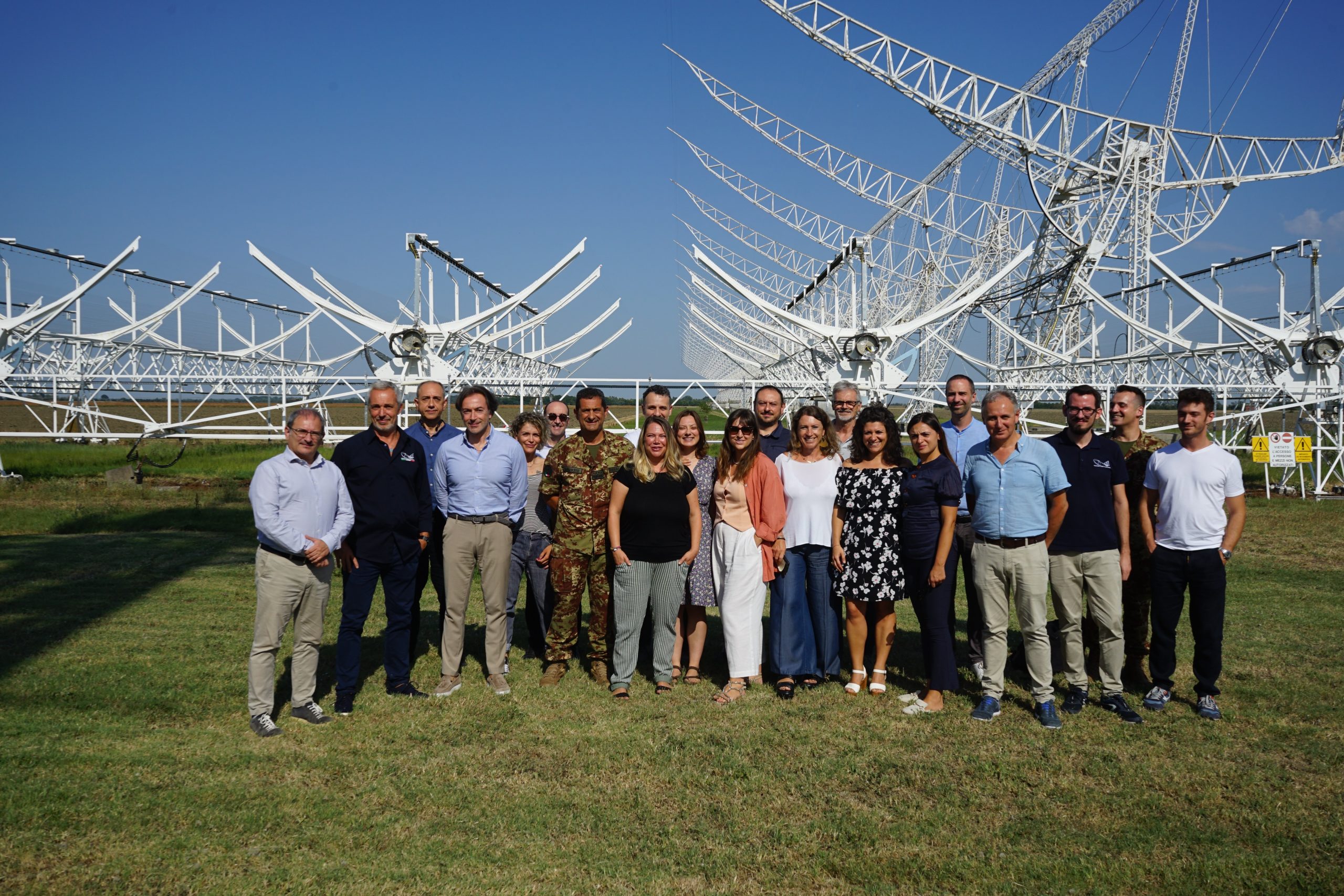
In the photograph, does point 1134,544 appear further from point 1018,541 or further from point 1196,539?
point 1018,541

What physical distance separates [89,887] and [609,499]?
3612 mm

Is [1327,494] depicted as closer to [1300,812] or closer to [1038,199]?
[1038,199]

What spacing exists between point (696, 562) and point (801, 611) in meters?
0.83

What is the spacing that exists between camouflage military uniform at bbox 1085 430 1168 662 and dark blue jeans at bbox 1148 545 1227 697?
39cm

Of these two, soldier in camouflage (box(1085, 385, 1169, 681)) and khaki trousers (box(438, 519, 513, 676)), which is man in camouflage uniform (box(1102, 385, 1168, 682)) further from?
khaki trousers (box(438, 519, 513, 676))

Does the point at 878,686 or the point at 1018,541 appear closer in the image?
the point at 1018,541

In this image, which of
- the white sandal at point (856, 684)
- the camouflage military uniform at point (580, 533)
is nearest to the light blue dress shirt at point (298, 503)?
the camouflage military uniform at point (580, 533)

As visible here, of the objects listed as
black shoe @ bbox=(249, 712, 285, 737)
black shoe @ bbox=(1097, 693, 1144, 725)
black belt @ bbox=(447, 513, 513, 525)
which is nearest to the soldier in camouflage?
black shoe @ bbox=(1097, 693, 1144, 725)

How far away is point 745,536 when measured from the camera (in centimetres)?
584

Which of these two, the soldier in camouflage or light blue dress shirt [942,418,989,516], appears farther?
light blue dress shirt [942,418,989,516]

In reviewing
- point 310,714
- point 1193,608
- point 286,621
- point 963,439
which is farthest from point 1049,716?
point 286,621

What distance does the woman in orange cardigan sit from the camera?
5836 millimetres

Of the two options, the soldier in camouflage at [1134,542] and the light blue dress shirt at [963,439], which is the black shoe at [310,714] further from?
the soldier in camouflage at [1134,542]

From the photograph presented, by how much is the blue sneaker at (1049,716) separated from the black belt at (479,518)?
3.77 meters
